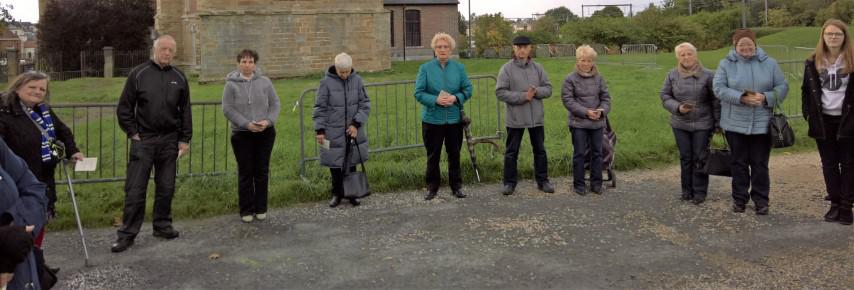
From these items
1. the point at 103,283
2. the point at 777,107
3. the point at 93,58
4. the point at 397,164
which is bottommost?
the point at 103,283

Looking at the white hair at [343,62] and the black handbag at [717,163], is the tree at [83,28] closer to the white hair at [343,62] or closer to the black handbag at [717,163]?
the white hair at [343,62]

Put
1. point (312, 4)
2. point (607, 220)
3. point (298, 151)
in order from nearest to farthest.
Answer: point (607, 220), point (298, 151), point (312, 4)

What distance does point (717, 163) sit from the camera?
674 cm

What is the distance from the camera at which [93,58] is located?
126 feet

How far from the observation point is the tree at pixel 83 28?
4066 cm

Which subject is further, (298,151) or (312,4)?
(312,4)

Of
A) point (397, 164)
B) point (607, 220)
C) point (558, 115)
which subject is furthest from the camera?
point (558, 115)

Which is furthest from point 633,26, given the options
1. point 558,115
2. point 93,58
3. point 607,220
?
point 607,220

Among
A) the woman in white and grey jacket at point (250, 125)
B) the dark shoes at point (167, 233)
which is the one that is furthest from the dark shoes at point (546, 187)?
the dark shoes at point (167, 233)

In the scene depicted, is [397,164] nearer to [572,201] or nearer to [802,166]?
[572,201]

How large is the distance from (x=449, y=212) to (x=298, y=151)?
3813mm

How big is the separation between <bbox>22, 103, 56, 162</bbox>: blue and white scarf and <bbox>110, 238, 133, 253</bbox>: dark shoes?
90cm

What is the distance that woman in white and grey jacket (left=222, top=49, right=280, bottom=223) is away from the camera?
630cm

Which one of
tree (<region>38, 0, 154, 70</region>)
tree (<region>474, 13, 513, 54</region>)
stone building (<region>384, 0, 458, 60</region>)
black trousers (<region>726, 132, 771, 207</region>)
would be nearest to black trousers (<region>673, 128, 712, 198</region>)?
black trousers (<region>726, 132, 771, 207</region>)
